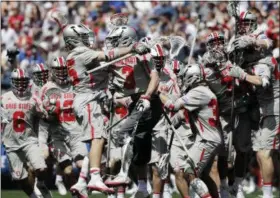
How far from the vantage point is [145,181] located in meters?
16.9

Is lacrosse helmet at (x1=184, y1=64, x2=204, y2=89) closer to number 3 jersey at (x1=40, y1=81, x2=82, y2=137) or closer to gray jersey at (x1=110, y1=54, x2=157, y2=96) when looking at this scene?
gray jersey at (x1=110, y1=54, x2=157, y2=96)

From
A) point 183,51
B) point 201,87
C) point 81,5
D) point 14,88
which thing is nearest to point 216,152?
point 201,87

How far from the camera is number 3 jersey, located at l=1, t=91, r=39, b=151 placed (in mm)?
18031

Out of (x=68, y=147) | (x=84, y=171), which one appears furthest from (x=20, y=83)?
(x=84, y=171)

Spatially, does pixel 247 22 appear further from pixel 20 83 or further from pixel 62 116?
Answer: pixel 20 83

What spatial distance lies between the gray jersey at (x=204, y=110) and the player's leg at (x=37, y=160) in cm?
254

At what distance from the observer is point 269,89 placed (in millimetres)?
17250

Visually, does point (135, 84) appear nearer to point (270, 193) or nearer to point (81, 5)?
point (270, 193)

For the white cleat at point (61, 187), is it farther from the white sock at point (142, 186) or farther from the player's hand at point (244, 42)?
the player's hand at point (244, 42)

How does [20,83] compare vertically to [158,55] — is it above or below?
below

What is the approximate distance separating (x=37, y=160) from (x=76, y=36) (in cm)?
197

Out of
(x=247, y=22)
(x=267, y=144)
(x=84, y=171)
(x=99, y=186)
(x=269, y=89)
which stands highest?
(x=247, y=22)

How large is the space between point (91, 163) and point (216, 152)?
4.69 ft

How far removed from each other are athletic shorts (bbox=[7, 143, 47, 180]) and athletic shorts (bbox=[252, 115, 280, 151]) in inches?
108
